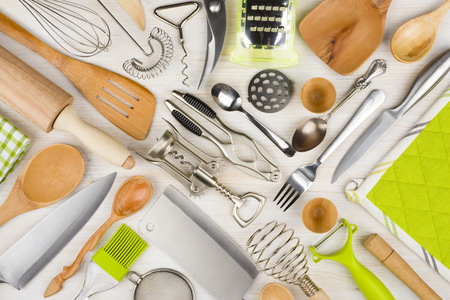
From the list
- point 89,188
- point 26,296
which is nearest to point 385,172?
point 89,188

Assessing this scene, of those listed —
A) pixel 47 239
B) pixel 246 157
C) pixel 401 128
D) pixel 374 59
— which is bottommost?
pixel 47 239

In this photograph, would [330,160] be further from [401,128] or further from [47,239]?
[47,239]

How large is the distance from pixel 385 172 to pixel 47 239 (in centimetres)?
69

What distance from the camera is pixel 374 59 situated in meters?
0.72

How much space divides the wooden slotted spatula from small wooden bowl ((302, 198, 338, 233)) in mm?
360

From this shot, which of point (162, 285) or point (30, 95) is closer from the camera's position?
point (30, 95)

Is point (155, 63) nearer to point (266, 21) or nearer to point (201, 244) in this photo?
Answer: point (266, 21)

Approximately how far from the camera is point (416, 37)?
700mm

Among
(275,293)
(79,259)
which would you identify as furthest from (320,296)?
(79,259)

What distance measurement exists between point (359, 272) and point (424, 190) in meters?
0.20

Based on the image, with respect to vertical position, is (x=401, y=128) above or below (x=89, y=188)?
above

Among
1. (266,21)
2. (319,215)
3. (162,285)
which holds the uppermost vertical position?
(266,21)

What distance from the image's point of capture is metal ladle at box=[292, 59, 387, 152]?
710 mm

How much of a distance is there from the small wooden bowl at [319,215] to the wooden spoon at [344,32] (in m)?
0.26
